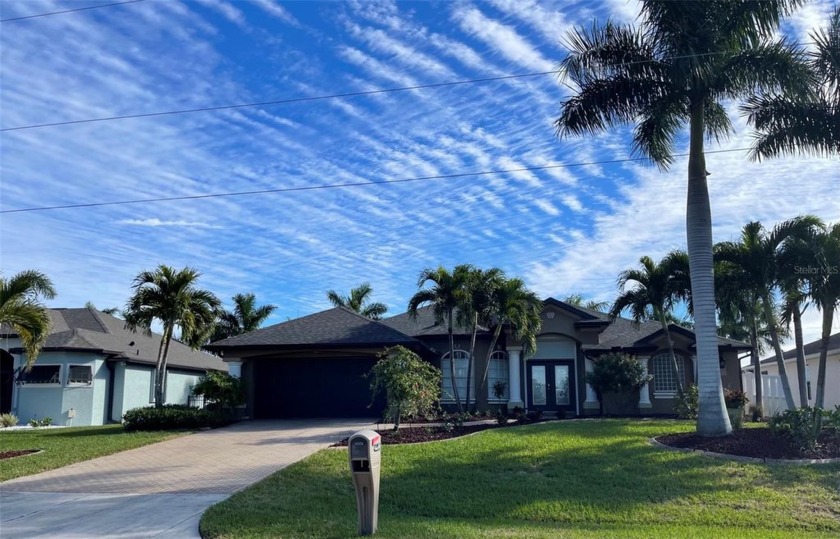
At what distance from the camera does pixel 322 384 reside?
25.0 meters

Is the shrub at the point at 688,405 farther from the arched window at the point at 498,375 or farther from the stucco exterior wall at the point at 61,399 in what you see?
the stucco exterior wall at the point at 61,399

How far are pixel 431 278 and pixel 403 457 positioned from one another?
29.4ft

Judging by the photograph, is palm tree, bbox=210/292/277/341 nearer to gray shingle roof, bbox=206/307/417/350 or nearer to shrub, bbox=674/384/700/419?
gray shingle roof, bbox=206/307/417/350

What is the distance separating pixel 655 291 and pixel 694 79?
9051 millimetres

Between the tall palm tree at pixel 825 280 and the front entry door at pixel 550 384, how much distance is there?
10.6m

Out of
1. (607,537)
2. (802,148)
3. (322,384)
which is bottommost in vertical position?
(607,537)

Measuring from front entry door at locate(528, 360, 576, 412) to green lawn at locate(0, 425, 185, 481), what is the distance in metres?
12.8

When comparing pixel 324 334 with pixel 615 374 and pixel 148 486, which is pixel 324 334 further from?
pixel 148 486

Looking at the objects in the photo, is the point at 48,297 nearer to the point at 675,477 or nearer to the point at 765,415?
the point at 675,477

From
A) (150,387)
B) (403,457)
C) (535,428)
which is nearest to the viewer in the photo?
(403,457)

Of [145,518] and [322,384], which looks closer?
[145,518]

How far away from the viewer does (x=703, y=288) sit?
14.5m

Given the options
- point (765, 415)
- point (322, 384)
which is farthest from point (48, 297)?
point (765, 415)

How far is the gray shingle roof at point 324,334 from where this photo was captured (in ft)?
75.6
